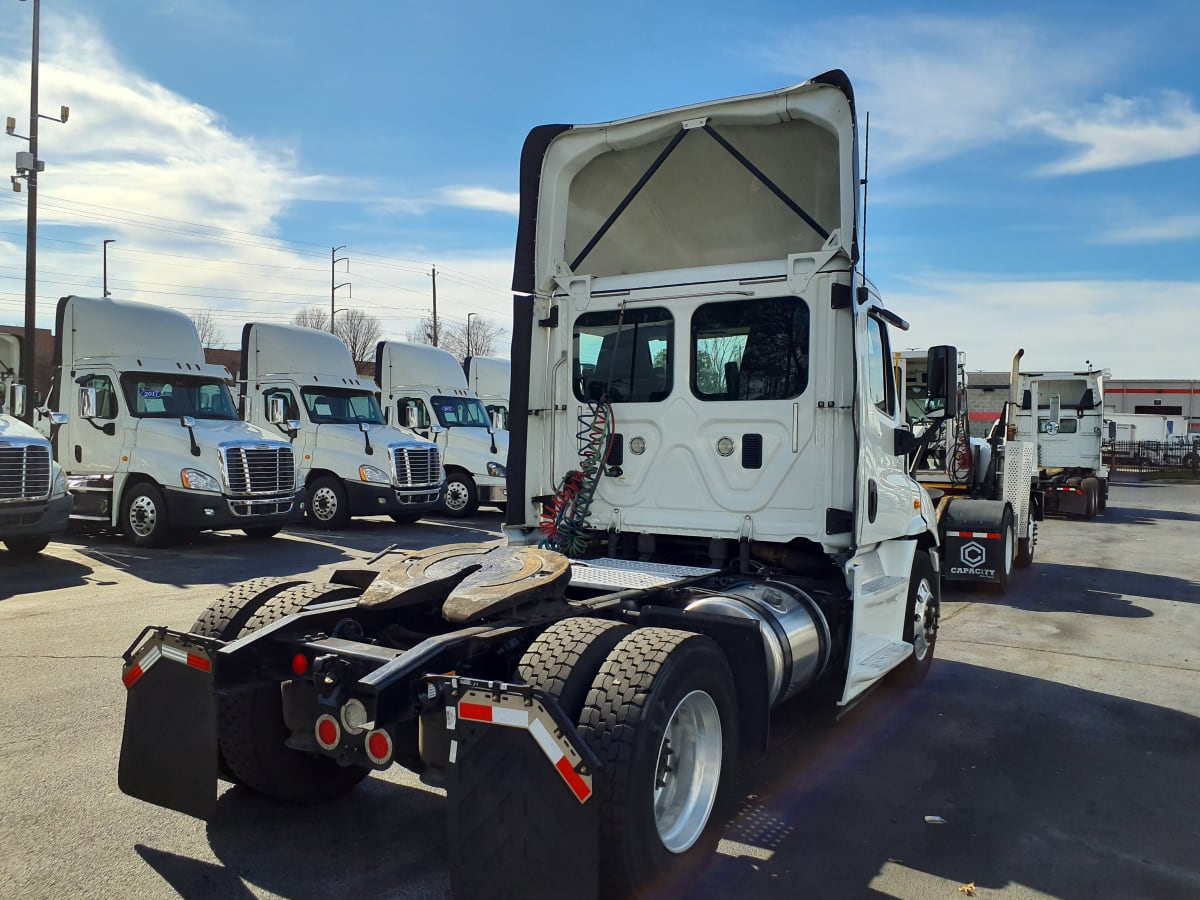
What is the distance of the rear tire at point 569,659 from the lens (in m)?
3.20

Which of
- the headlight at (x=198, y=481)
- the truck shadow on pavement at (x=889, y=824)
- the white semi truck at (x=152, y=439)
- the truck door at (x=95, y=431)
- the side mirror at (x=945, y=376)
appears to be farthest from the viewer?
the truck door at (x=95, y=431)

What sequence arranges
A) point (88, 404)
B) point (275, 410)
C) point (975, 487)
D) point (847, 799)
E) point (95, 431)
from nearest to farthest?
point (847, 799) < point (975, 487) < point (88, 404) < point (95, 431) < point (275, 410)

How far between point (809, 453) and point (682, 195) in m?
1.92

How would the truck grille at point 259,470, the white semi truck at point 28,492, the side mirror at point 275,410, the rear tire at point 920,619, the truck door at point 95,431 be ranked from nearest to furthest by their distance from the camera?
the rear tire at point 920,619, the white semi truck at point 28,492, the truck grille at point 259,470, the truck door at point 95,431, the side mirror at point 275,410

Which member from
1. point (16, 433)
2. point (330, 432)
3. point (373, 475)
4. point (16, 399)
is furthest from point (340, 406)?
point (16, 433)

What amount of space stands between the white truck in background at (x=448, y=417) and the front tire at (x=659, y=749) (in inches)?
560

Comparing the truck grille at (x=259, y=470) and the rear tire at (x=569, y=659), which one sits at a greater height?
the truck grille at (x=259, y=470)

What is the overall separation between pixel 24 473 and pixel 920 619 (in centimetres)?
1054

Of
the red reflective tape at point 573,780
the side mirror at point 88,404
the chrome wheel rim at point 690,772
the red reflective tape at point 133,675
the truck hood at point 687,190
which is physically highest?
the truck hood at point 687,190

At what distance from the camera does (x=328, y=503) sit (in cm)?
1609

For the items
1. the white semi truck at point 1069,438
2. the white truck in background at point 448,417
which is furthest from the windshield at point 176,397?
the white semi truck at point 1069,438

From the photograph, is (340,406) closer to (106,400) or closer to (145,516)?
(106,400)

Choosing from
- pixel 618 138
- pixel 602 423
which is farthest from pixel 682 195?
pixel 602 423

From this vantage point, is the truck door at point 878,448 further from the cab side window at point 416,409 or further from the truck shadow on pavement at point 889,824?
the cab side window at point 416,409
